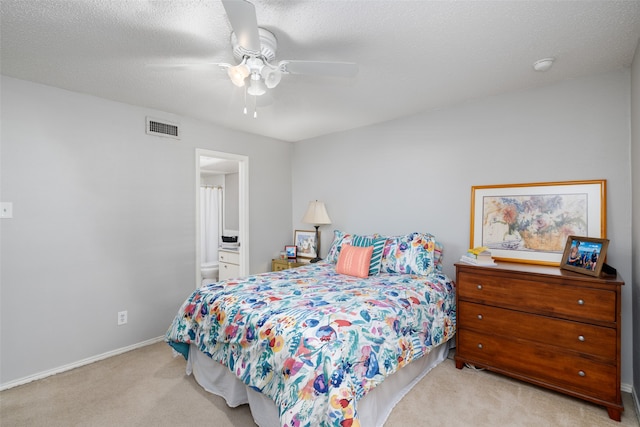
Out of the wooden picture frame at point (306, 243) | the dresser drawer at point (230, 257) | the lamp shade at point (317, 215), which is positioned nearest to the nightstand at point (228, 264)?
the dresser drawer at point (230, 257)

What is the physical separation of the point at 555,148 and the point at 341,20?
213 centimetres

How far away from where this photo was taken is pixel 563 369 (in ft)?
6.91

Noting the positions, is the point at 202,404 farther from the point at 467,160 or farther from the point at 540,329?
the point at 467,160

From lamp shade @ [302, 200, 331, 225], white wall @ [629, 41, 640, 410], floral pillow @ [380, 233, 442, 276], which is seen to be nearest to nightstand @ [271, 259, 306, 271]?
lamp shade @ [302, 200, 331, 225]

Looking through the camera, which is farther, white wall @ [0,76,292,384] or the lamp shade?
the lamp shade

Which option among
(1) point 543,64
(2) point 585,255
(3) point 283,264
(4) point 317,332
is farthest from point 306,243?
(1) point 543,64

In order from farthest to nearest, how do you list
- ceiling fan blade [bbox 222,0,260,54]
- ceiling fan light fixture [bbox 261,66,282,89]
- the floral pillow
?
the floral pillow < ceiling fan light fixture [bbox 261,66,282,89] < ceiling fan blade [bbox 222,0,260,54]

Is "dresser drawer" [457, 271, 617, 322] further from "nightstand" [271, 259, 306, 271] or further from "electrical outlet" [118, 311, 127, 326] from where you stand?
"electrical outlet" [118, 311, 127, 326]

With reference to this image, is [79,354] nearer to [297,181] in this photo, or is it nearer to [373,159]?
[297,181]

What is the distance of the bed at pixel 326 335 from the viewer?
5.07ft

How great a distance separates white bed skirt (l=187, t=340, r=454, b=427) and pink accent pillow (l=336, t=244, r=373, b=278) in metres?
0.89

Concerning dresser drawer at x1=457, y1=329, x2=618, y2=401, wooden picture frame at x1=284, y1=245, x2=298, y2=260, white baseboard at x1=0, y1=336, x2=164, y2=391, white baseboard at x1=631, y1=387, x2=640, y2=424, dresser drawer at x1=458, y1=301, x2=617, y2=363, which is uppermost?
wooden picture frame at x1=284, y1=245, x2=298, y2=260

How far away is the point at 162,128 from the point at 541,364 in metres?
3.98

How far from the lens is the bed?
1.55 meters
